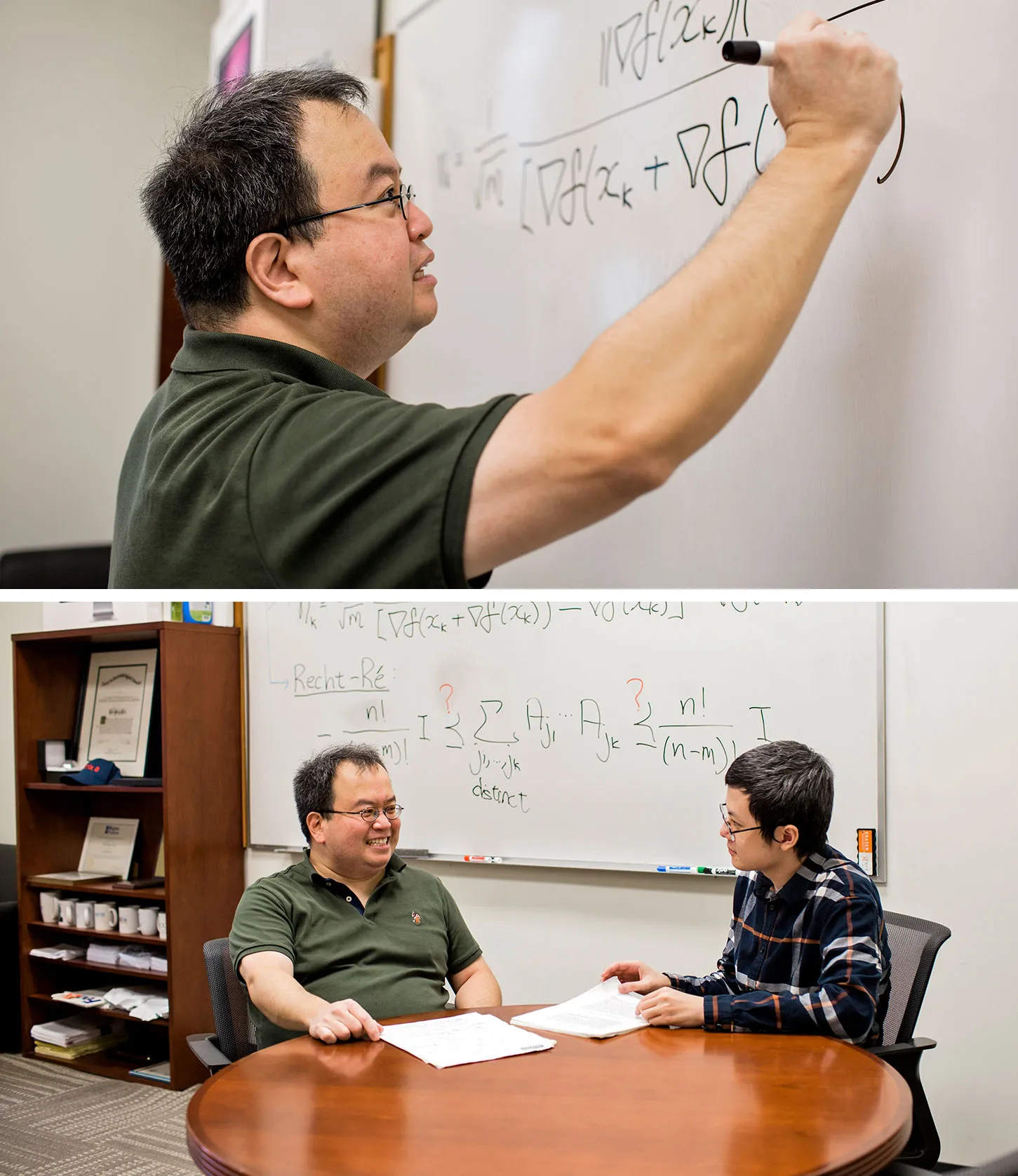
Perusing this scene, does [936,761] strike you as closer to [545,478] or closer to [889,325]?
[889,325]

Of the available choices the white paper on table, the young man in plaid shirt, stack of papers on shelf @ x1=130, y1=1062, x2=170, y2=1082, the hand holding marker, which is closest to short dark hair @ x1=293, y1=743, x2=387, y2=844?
the white paper on table

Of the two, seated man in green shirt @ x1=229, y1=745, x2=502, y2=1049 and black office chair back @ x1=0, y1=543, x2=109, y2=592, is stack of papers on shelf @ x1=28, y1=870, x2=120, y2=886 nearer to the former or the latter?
seated man in green shirt @ x1=229, y1=745, x2=502, y2=1049

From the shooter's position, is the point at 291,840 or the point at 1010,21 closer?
the point at 1010,21

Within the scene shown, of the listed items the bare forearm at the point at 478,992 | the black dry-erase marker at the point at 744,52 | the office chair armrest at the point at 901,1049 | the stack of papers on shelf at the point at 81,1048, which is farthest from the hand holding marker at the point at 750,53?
the stack of papers on shelf at the point at 81,1048

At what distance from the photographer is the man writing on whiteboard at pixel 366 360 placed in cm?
54

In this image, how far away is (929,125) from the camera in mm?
694

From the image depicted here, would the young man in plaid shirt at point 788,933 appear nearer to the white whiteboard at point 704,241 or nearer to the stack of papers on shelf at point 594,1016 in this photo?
the stack of papers on shelf at point 594,1016

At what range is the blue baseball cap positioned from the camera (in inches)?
117

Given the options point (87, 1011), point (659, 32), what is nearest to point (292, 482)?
point (659, 32)

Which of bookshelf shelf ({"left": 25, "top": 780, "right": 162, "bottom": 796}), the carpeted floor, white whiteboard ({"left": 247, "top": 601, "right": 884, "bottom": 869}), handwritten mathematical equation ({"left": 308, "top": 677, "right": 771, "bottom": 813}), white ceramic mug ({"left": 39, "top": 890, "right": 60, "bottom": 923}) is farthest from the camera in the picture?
white ceramic mug ({"left": 39, "top": 890, "right": 60, "bottom": 923})

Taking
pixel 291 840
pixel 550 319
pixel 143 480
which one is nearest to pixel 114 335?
pixel 143 480

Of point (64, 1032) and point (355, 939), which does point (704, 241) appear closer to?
point (355, 939)

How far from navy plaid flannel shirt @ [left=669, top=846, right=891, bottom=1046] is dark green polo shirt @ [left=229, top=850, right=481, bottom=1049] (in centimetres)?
43

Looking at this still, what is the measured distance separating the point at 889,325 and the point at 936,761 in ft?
4.86
